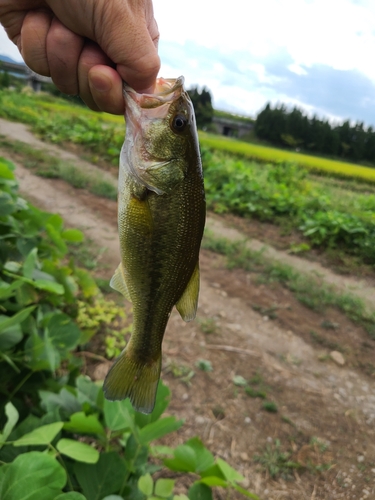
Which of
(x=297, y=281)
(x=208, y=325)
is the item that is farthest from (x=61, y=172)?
(x=208, y=325)

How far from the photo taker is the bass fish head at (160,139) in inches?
47.4

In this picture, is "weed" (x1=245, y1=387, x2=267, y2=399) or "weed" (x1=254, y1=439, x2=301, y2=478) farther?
"weed" (x1=245, y1=387, x2=267, y2=399)

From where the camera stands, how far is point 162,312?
1.29 meters

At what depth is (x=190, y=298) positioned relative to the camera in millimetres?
1266

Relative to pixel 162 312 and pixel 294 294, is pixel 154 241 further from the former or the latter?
pixel 294 294

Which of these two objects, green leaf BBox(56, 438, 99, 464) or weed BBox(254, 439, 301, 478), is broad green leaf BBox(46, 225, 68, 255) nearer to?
green leaf BBox(56, 438, 99, 464)

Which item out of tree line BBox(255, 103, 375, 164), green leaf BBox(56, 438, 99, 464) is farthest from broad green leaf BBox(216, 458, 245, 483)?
tree line BBox(255, 103, 375, 164)

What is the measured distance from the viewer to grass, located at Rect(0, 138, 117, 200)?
8104mm

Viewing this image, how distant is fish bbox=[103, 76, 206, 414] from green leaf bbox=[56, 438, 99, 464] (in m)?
0.42

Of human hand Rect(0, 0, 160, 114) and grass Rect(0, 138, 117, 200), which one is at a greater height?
human hand Rect(0, 0, 160, 114)

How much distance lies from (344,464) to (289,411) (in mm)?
569

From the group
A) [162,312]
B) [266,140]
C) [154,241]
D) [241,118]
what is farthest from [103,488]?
[241,118]

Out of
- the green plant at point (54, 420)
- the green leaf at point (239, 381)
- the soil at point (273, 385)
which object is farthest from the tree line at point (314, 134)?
the green plant at point (54, 420)

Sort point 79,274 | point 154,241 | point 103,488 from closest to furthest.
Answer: point 154,241 < point 103,488 < point 79,274
